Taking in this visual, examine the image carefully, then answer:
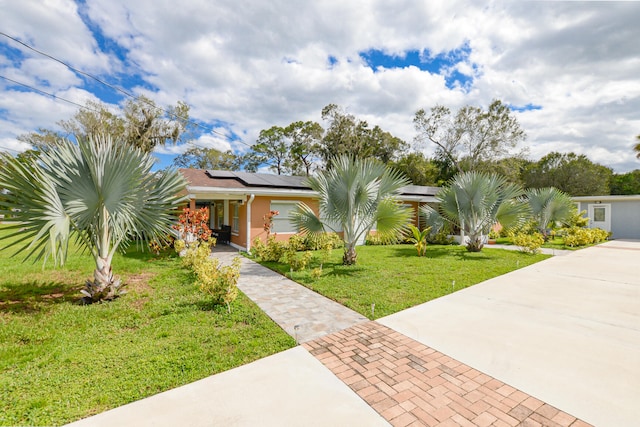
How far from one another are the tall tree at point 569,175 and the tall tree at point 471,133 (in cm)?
1102

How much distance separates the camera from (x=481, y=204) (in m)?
11.1

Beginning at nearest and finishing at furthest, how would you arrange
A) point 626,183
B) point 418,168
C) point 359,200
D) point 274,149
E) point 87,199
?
point 87,199
point 359,200
point 418,168
point 274,149
point 626,183

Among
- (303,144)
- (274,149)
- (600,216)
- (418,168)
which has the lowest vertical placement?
(600,216)

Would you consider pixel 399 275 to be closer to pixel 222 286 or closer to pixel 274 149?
pixel 222 286

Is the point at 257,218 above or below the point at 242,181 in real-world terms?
below

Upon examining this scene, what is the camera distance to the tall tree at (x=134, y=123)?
2222 cm

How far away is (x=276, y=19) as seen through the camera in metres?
10.5

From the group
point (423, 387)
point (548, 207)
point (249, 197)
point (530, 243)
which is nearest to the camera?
point (423, 387)

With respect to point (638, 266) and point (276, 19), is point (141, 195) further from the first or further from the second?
point (638, 266)

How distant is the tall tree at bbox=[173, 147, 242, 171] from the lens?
36062mm

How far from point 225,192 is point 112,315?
691 cm

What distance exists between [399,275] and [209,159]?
3404 cm

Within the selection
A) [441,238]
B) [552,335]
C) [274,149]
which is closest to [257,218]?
[441,238]

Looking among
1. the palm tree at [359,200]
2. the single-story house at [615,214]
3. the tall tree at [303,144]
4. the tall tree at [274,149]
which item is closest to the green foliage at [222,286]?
the palm tree at [359,200]
